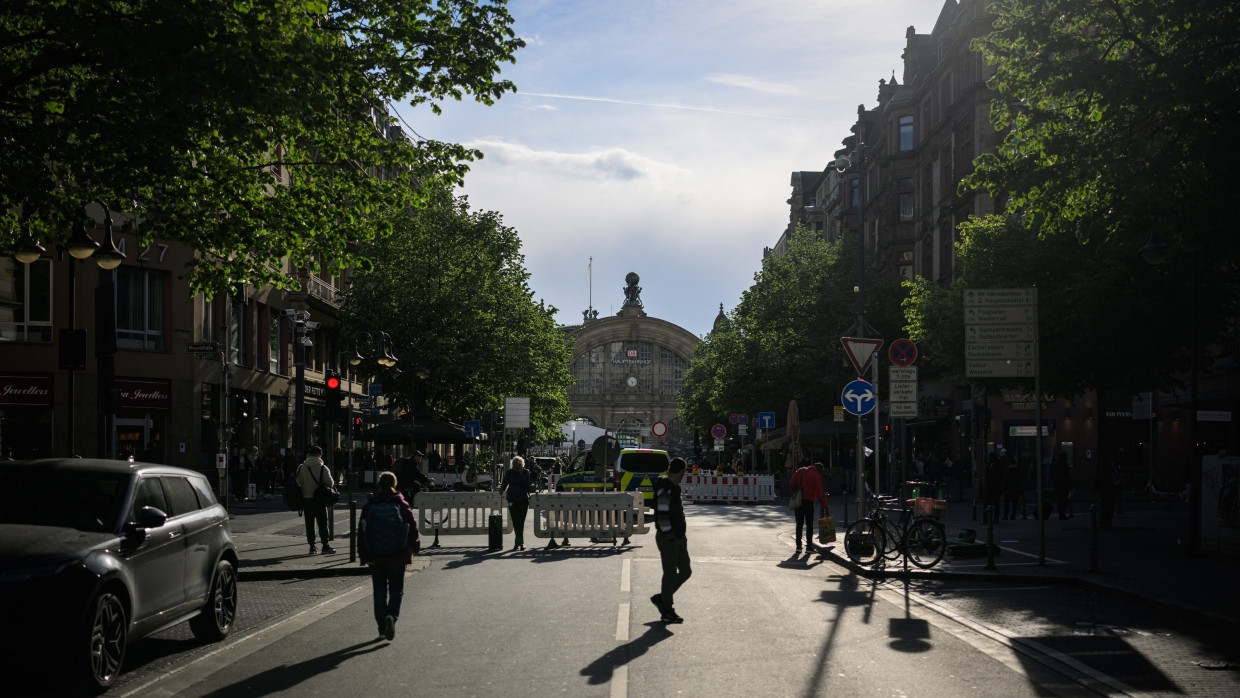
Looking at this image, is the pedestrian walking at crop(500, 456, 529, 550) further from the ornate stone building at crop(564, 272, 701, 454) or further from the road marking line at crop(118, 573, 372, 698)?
the ornate stone building at crop(564, 272, 701, 454)

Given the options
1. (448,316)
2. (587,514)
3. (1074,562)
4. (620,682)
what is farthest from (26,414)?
(620,682)

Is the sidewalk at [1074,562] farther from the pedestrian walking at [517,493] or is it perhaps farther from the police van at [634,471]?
the police van at [634,471]

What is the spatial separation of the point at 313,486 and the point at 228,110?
8.98 meters

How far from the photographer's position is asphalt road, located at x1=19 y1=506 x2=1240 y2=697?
918 cm

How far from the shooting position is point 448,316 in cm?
5312

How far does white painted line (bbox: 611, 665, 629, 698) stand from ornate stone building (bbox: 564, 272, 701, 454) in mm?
137689

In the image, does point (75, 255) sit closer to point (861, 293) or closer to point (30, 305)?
point (30, 305)

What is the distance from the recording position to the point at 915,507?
66.1 ft

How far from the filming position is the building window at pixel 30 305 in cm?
3466

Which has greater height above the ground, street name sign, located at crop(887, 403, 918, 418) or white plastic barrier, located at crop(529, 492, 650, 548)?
street name sign, located at crop(887, 403, 918, 418)

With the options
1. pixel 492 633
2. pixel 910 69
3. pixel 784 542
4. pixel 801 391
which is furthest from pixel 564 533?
pixel 910 69

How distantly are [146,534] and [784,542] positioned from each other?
1671 cm

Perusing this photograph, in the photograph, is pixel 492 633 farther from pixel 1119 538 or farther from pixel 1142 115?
pixel 1119 538

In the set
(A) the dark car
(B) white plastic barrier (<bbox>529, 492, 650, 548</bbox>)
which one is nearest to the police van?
(B) white plastic barrier (<bbox>529, 492, 650, 548</bbox>)
